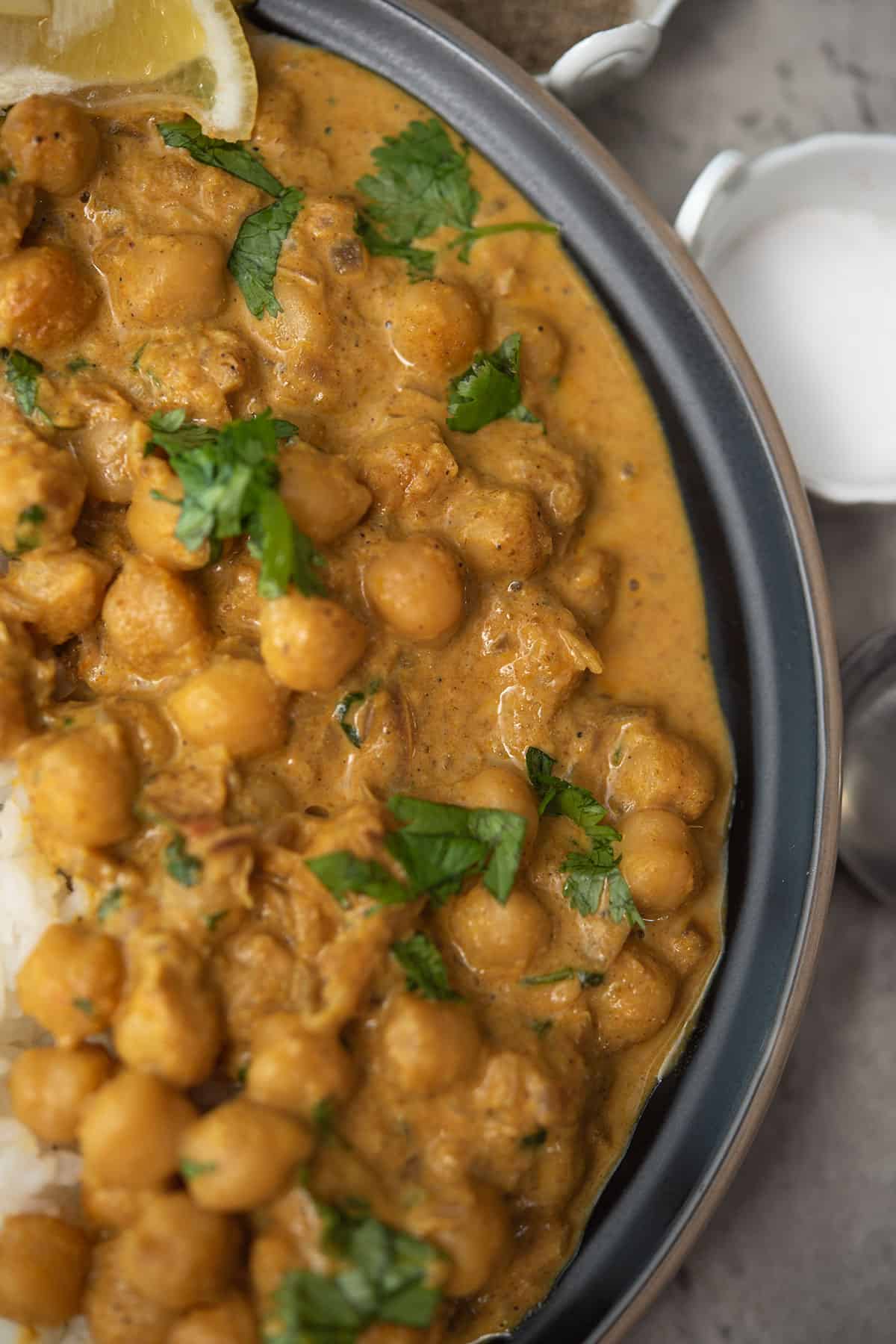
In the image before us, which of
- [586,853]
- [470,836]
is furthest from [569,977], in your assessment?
[470,836]

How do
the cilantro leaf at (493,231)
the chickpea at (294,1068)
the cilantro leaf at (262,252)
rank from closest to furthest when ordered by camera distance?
the chickpea at (294,1068) < the cilantro leaf at (262,252) < the cilantro leaf at (493,231)

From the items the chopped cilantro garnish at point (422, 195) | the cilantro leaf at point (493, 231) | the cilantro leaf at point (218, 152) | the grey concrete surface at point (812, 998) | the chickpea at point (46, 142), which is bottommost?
the grey concrete surface at point (812, 998)

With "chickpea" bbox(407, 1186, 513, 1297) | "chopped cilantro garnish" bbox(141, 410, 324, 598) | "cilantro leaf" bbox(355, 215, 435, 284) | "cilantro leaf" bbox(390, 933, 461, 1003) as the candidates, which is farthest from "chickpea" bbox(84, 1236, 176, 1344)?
"cilantro leaf" bbox(355, 215, 435, 284)

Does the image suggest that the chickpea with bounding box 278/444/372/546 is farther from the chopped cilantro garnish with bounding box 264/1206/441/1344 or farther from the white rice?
the chopped cilantro garnish with bounding box 264/1206/441/1344

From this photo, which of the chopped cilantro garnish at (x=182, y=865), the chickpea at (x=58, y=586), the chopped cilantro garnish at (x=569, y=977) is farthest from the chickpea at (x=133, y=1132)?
the chickpea at (x=58, y=586)

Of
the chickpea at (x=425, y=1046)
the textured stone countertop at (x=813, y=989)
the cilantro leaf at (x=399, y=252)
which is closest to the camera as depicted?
the chickpea at (x=425, y=1046)

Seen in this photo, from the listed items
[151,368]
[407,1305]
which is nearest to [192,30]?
[151,368]

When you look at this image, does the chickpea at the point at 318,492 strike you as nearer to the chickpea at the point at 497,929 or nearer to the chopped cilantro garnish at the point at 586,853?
the chopped cilantro garnish at the point at 586,853

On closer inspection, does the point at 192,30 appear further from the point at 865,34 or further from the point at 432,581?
the point at 865,34

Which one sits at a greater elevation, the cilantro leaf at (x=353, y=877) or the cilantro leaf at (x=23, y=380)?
the cilantro leaf at (x=23, y=380)
